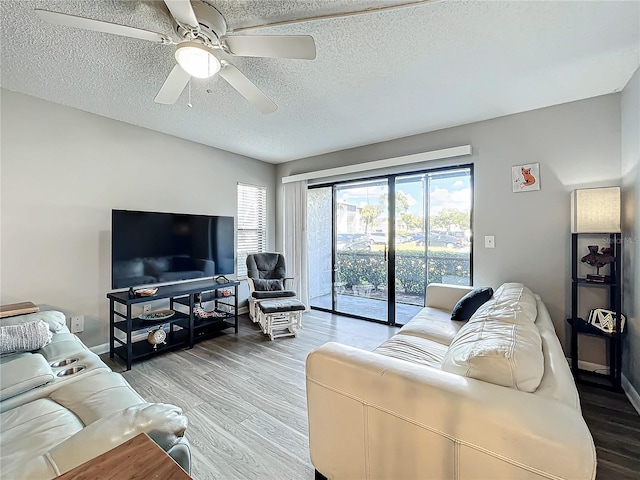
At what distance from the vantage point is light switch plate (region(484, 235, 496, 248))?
305cm

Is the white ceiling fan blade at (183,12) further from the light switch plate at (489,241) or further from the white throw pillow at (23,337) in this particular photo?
the light switch plate at (489,241)

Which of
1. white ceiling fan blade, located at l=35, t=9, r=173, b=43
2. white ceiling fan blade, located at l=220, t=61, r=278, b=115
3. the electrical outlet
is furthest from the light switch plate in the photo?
the electrical outlet

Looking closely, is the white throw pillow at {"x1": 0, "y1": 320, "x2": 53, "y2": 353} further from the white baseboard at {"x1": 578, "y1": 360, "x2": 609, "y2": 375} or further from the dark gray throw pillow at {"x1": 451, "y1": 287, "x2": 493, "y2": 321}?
the white baseboard at {"x1": 578, "y1": 360, "x2": 609, "y2": 375}

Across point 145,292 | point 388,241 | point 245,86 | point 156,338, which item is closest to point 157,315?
point 156,338

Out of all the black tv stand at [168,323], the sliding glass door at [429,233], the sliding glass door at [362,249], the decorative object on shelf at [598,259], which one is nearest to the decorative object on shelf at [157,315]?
the black tv stand at [168,323]

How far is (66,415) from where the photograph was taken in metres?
1.26

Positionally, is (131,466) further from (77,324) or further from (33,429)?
(77,324)

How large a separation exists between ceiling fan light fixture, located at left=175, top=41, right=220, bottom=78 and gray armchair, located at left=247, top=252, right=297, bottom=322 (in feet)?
8.76

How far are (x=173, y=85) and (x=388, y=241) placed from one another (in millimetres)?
2978

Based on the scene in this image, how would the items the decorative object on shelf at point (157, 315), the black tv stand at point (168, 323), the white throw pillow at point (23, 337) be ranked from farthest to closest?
1. the decorative object on shelf at point (157, 315)
2. the black tv stand at point (168, 323)
3. the white throw pillow at point (23, 337)

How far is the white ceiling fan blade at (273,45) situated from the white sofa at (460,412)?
1570 millimetres

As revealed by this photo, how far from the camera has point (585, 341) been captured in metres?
2.61

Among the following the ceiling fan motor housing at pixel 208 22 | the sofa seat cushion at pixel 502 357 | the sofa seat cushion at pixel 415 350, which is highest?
the ceiling fan motor housing at pixel 208 22

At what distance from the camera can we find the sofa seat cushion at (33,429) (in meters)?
1.02
